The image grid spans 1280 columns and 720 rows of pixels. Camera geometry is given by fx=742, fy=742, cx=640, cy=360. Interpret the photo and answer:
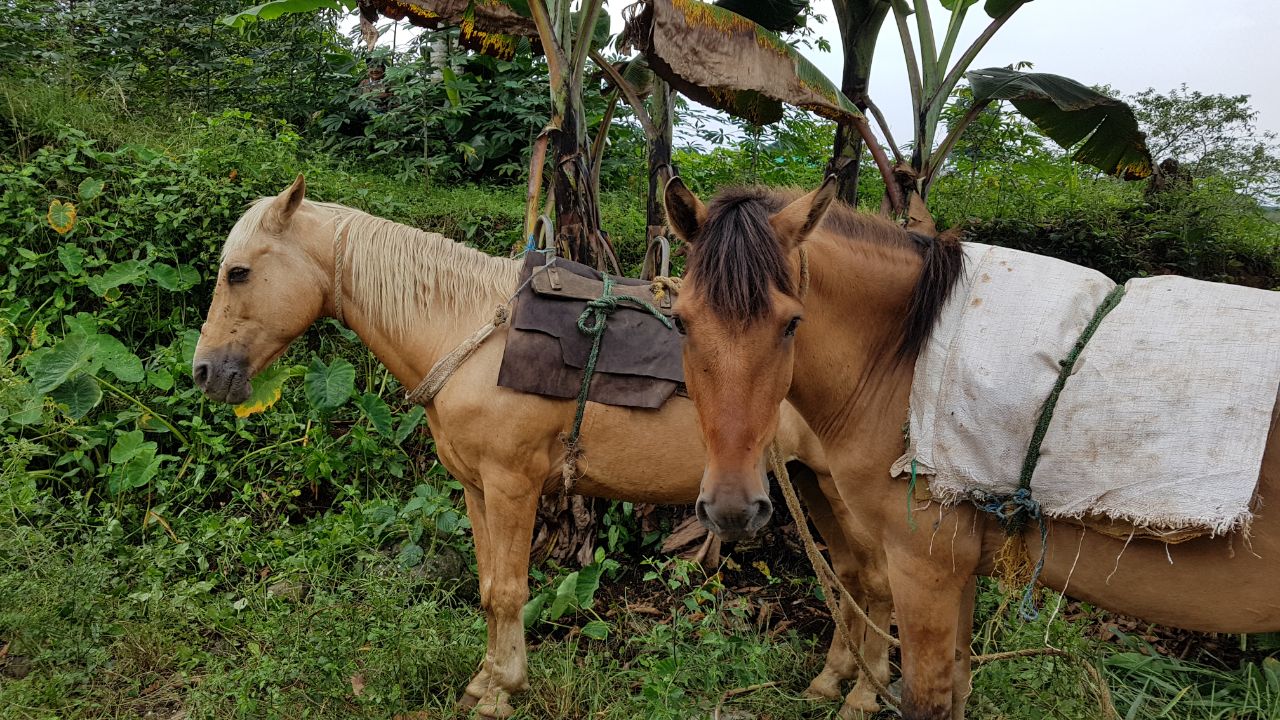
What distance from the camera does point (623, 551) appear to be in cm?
458

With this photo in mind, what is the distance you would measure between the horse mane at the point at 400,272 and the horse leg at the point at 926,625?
206cm

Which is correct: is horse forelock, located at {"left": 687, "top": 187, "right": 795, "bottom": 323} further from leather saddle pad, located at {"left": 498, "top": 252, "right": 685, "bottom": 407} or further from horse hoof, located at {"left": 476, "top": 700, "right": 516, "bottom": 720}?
horse hoof, located at {"left": 476, "top": 700, "right": 516, "bottom": 720}

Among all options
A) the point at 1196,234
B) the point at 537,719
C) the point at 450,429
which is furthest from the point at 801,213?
the point at 1196,234

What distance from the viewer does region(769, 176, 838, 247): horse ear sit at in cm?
196

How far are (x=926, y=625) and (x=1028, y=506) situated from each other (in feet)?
1.52

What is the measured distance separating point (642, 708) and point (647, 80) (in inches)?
188

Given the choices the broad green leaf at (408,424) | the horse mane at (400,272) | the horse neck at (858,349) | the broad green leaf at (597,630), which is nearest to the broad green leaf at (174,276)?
the broad green leaf at (408,424)

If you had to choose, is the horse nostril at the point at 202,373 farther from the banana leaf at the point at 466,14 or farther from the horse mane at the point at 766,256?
the banana leaf at the point at 466,14

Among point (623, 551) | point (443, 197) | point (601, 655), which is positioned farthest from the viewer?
point (443, 197)

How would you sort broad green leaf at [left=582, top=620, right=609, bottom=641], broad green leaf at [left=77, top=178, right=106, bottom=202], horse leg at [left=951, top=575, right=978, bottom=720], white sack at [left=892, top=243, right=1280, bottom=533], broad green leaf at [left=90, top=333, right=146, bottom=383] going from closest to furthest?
white sack at [left=892, top=243, right=1280, bottom=533], horse leg at [left=951, top=575, right=978, bottom=720], broad green leaf at [left=582, top=620, right=609, bottom=641], broad green leaf at [left=90, top=333, right=146, bottom=383], broad green leaf at [left=77, top=178, right=106, bottom=202]

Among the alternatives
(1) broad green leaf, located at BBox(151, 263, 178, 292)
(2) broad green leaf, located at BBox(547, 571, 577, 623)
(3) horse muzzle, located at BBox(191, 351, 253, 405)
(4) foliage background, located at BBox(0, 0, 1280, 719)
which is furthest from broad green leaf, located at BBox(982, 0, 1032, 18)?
(1) broad green leaf, located at BBox(151, 263, 178, 292)

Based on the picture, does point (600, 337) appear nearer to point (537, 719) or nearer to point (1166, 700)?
point (537, 719)

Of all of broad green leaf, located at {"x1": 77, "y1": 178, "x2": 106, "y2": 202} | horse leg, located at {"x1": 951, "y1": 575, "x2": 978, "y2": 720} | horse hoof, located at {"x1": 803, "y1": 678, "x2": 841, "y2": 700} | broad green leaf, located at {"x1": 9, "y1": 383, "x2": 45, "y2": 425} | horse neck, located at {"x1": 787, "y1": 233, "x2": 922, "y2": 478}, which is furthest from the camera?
broad green leaf, located at {"x1": 77, "y1": 178, "x2": 106, "y2": 202}

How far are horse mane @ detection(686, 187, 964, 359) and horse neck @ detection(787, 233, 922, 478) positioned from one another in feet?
0.14
